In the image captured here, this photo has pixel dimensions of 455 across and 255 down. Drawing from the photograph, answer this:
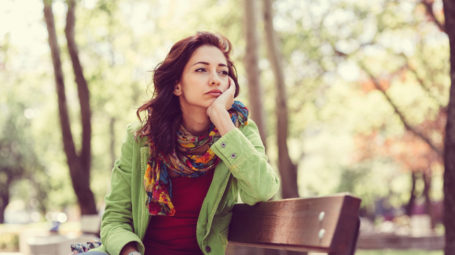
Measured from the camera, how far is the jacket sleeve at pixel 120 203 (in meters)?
2.82

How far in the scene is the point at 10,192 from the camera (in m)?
36.2

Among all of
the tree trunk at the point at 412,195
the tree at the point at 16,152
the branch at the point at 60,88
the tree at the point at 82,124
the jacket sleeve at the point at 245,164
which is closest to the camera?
the jacket sleeve at the point at 245,164

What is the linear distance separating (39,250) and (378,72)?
1263 cm

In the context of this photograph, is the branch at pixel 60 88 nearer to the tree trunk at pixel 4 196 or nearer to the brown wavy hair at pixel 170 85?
the brown wavy hair at pixel 170 85

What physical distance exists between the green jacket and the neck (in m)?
0.20

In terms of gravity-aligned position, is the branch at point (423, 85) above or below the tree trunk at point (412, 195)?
above

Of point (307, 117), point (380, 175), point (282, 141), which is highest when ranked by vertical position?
point (282, 141)

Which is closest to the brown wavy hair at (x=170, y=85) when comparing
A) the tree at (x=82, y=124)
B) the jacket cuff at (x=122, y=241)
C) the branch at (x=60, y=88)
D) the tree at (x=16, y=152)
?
the jacket cuff at (x=122, y=241)

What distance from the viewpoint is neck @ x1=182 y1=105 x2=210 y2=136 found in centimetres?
298

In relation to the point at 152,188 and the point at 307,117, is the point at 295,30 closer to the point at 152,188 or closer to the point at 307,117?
the point at 307,117

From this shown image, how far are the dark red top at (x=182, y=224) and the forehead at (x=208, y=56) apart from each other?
54 centimetres

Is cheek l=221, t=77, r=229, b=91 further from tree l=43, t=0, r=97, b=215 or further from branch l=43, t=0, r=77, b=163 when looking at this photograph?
tree l=43, t=0, r=97, b=215

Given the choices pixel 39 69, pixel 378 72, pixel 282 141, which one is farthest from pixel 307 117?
pixel 282 141

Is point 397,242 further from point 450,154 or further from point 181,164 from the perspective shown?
point 181,164
